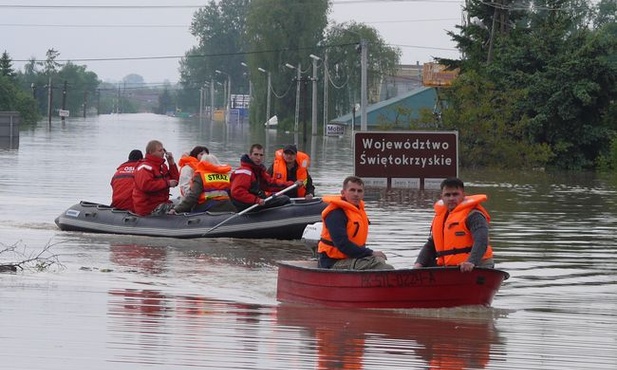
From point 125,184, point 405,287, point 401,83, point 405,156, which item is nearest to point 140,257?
point 125,184

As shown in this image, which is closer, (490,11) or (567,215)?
(567,215)

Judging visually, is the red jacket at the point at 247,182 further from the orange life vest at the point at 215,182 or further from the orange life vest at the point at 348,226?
the orange life vest at the point at 348,226

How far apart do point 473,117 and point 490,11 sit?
1416 centimetres

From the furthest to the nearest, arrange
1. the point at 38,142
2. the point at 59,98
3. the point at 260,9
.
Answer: the point at 59,98
the point at 260,9
the point at 38,142

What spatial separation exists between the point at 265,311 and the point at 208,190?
824cm

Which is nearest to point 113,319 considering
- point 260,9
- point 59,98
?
point 260,9

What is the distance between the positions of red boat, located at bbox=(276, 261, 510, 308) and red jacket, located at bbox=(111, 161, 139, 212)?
341 inches

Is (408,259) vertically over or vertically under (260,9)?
under

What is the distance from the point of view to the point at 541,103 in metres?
50.2

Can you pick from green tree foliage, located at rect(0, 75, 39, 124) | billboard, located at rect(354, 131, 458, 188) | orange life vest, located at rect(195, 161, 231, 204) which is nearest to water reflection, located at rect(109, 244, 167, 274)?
orange life vest, located at rect(195, 161, 231, 204)

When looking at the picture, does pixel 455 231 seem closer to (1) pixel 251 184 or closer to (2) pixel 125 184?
(1) pixel 251 184

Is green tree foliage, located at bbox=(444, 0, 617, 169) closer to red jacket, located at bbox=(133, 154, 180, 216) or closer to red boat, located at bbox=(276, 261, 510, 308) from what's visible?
red jacket, located at bbox=(133, 154, 180, 216)

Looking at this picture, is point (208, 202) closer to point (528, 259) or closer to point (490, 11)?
point (528, 259)

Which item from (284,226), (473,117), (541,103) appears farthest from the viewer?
(541,103)
